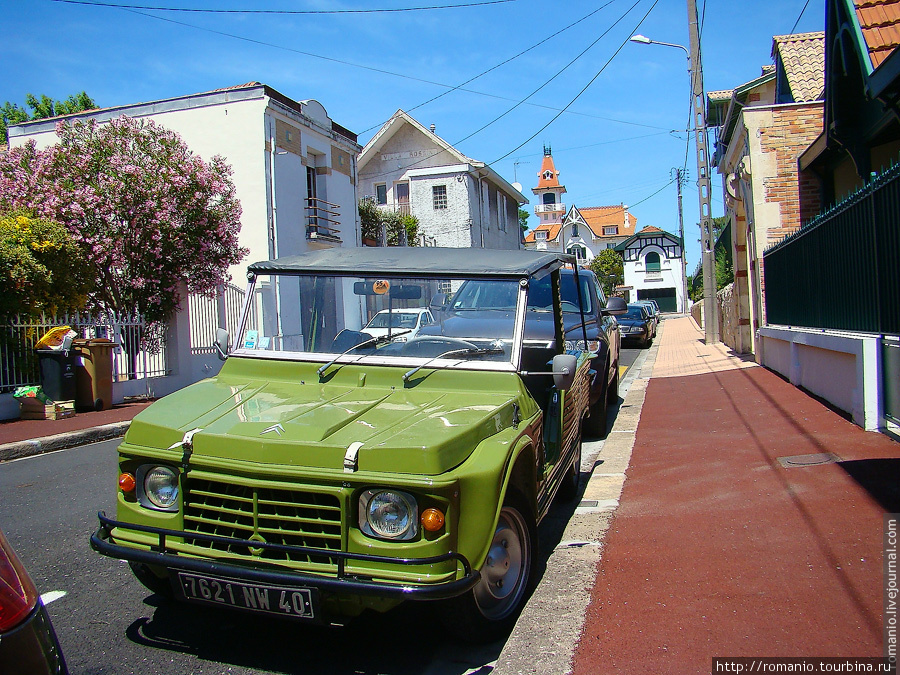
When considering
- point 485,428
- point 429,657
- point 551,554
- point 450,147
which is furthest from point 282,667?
point 450,147

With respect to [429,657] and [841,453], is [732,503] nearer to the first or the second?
[841,453]

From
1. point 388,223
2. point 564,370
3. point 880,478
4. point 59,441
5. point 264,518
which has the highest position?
point 388,223

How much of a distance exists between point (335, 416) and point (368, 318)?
1191 millimetres

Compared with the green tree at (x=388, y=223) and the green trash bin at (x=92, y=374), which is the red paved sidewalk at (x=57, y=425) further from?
the green tree at (x=388, y=223)

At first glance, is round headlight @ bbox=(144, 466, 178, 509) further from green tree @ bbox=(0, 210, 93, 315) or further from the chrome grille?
green tree @ bbox=(0, 210, 93, 315)

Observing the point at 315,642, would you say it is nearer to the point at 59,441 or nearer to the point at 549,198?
the point at 59,441

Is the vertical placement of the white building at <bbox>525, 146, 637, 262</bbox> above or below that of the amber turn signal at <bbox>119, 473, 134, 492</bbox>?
above

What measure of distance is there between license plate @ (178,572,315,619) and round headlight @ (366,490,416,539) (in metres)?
0.35

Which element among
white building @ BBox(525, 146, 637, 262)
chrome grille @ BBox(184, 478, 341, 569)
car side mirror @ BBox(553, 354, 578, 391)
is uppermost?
white building @ BBox(525, 146, 637, 262)

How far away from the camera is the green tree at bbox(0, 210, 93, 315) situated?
34.7ft

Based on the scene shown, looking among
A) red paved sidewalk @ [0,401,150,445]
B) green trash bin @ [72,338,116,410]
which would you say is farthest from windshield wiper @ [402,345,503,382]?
green trash bin @ [72,338,116,410]

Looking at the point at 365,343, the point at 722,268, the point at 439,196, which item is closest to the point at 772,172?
the point at 365,343

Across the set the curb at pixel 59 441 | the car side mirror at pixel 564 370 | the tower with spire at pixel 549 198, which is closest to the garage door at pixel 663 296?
the tower with spire at pixel 549 198

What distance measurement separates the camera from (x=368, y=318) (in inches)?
165
